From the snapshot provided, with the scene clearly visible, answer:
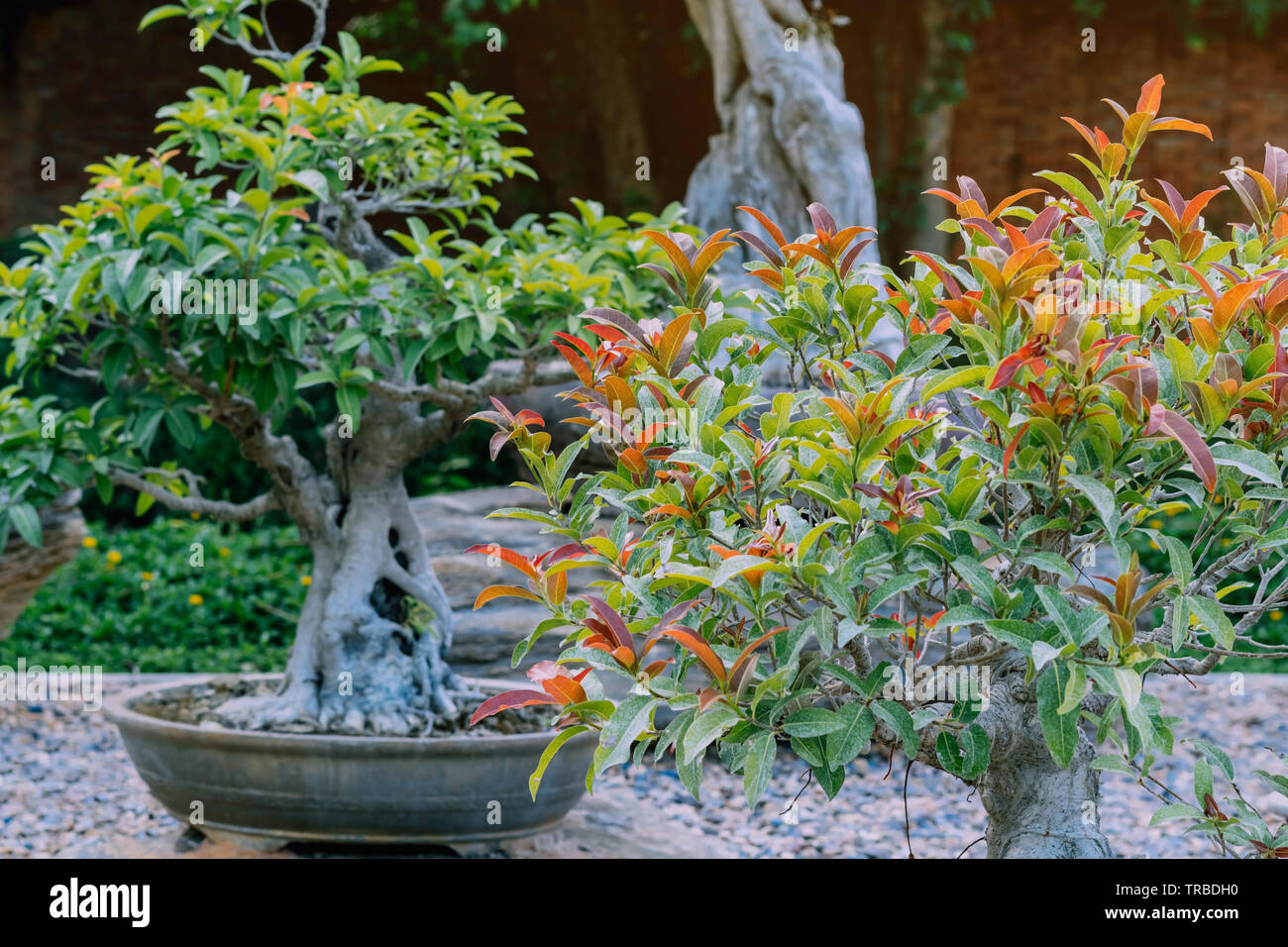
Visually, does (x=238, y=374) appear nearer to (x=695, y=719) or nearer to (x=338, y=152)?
(x=338, y=152)

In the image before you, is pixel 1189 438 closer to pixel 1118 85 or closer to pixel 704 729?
pixel 704 729

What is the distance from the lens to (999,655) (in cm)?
151

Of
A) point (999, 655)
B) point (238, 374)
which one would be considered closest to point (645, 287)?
point (238, 374)

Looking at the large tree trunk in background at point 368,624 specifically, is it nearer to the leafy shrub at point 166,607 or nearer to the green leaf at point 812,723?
the leafy shrub at point 166,607

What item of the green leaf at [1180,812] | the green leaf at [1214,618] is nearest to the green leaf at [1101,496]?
the green leaf at [1214,618]

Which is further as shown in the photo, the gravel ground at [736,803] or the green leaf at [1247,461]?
the gravel ground at [736,803]

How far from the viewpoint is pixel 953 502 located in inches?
50.6

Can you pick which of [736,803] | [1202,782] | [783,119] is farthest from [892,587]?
[783,119]

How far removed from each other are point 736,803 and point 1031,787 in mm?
1912

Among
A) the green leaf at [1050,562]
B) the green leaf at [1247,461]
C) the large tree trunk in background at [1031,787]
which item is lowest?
the large tree trunk in background at [1031,787]

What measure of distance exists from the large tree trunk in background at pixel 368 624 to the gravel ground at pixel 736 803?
52 centimetres

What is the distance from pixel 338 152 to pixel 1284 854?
2.29 meters

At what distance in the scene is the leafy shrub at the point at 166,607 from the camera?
181 inches

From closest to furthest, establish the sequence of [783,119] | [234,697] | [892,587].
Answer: [892,587], [234,697], [783,119]
